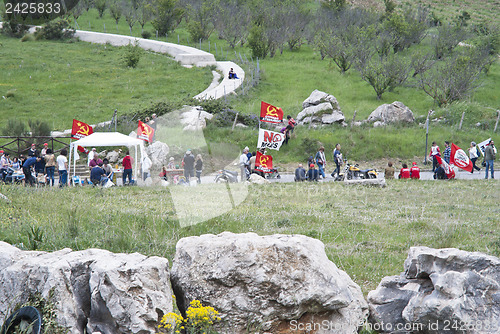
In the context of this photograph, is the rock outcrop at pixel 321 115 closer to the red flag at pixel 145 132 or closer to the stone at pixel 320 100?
the stone at pixel 320 100

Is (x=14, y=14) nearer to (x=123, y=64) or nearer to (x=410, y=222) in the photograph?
(x=123, y=64)

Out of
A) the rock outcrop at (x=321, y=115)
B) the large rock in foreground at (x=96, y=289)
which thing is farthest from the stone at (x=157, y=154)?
the rock outcrop at (x=321, y=115)

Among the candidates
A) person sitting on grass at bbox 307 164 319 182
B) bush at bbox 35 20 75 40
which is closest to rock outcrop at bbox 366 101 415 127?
person sitting on grass at bbox 307 164 319 182

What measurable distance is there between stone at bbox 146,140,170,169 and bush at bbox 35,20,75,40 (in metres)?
42.7

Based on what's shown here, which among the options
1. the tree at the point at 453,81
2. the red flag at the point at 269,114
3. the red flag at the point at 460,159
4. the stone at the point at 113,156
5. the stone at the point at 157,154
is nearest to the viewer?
the stone at the point at 157,154

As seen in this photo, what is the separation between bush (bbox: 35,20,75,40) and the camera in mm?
54606

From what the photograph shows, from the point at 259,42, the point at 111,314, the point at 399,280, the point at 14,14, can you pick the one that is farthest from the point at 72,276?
the point at 14,14

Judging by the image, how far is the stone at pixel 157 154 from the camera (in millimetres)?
18438

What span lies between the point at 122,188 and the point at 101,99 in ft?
75.1

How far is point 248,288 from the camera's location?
584cm

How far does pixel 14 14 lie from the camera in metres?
53.2

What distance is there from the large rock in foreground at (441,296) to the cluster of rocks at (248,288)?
0.01m

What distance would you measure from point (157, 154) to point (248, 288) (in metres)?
13.7

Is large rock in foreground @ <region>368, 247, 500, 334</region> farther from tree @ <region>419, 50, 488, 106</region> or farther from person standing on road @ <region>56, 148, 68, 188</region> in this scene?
tree @ <region>419, 50, 488, 106</region>
